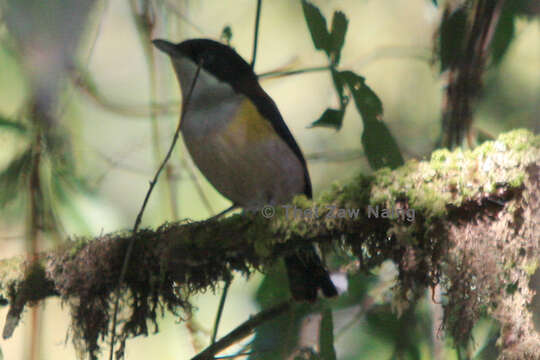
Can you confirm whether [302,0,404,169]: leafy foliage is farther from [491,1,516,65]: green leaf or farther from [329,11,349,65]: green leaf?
[491,1,516,65]: green leaf

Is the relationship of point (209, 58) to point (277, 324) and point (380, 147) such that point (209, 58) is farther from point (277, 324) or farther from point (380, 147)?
point (277, 324)

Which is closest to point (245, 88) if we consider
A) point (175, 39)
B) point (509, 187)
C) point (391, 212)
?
point (175, 39)

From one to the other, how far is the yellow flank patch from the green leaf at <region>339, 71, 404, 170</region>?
0.70 metres

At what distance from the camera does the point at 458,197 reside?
171cm

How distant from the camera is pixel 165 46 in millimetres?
3068

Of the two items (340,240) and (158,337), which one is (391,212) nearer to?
(340,240)

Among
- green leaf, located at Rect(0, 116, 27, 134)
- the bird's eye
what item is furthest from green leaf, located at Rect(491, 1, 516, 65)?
green leaf, located at Rect(0, 116, 27, 134)

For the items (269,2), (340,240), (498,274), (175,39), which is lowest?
(498,274)

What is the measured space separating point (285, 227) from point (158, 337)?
8.68 feet

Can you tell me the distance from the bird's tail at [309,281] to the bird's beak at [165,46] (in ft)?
4.29

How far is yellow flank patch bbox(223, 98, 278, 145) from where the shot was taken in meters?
2.79

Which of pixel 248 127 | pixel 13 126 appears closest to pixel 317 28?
pixel 248 127

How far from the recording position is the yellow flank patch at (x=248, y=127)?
2789 mm

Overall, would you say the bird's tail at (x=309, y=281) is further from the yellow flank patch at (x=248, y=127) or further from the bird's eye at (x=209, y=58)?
the bird's eye at (x=209, y=58)
